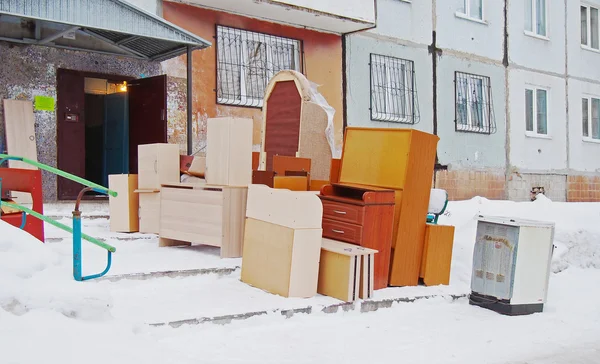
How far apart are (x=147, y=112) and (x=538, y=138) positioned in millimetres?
11231

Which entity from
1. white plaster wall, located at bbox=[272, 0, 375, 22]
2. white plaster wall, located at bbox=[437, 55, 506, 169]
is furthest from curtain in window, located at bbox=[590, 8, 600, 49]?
white plaster wall, located at bbox=[272, 0, 375, 22]

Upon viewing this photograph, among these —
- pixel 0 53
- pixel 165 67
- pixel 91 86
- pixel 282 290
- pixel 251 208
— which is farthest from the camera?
pixel 91 86

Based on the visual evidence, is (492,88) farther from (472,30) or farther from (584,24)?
(584,24)

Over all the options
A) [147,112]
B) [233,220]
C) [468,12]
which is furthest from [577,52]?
[233,220]

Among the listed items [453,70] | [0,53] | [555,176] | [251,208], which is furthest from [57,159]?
[555,176]

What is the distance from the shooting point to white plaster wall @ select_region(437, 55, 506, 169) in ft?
48.6

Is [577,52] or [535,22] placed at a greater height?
[535,22]

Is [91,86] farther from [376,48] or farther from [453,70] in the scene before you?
[453,70]

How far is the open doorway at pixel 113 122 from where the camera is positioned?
9.88 metres

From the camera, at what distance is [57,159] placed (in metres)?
9.80

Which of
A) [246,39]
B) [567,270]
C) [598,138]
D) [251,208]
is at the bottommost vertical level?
[567,270]

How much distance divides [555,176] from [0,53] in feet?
47.0

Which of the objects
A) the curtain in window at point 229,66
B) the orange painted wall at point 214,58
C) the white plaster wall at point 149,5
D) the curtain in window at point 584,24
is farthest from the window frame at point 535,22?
the white plaster wall at point 149,5

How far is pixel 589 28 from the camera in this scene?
19203 millimetres
